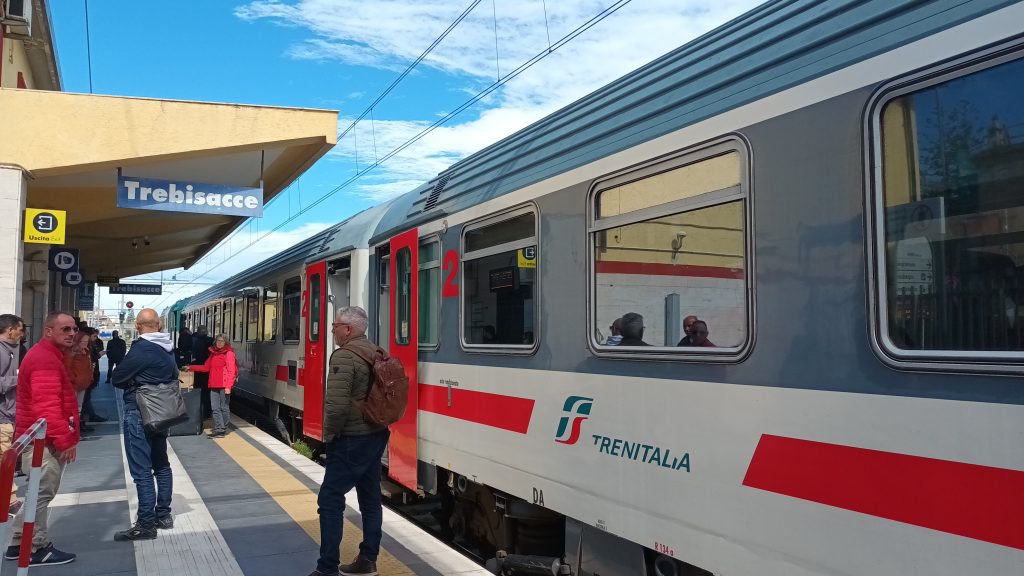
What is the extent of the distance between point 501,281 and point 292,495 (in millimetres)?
3396

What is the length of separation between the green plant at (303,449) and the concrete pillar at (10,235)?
13.7 feet

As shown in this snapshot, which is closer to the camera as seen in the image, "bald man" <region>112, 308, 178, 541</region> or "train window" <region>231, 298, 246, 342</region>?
"bald man" <region>112, 308, 178, 541</region>

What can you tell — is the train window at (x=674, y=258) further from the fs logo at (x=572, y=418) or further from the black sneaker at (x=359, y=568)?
the black sneaker at (x=359, y=568)

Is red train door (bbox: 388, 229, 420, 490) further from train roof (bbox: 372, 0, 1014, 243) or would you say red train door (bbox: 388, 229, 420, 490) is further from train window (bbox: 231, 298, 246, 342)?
train window (bbox: 231, 298, 246, 342)

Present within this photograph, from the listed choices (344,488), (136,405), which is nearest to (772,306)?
(344,488)

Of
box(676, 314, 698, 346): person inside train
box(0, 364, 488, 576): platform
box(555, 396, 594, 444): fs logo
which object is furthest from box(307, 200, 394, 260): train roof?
box(676, 314, 698, 346): person inside train

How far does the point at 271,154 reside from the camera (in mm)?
11641

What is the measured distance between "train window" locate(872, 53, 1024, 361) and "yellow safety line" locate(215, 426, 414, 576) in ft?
11.7

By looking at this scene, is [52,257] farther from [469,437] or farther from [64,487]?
[469,437]

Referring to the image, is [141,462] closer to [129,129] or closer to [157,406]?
[157,406]

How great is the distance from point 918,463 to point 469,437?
3.68 metres

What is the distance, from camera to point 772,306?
3354 mm

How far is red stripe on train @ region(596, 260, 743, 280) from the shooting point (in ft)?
11.9

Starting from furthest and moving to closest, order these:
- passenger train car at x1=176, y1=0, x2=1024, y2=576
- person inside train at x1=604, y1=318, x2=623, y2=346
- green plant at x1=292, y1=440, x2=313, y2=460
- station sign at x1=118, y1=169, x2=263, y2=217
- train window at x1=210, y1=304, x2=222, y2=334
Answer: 1. train window at x1=210, y1=304, x2=222, y2=334
2. green plant at x1=292, y1=440, x2=313, y2=460
3. station sign at x1=118, y1=169, x2=263, y2=217
4. person inside train at x1=604, y1=318, x2=623, y2=346
5. passenger train car at x1=176, y1=0, x2=1024, y2=576
